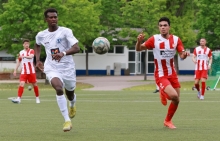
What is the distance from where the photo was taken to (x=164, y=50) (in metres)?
12.5

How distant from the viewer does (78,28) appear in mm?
46594

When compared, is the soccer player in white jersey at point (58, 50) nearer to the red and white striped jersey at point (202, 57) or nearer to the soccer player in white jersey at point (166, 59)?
the soccer player in white jersey at point (166, 59)

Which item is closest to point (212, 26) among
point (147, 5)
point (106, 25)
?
point (147, 5)

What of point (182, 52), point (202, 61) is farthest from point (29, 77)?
point (182, 52)

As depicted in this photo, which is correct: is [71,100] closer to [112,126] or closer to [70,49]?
[112,126]

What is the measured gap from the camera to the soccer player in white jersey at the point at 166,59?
488 inches

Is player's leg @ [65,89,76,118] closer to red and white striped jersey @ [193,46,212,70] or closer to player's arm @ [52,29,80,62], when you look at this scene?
player's arm @ [52,29,80,62]

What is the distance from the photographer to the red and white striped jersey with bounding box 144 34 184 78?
1252 cm

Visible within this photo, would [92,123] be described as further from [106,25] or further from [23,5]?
[106,25]

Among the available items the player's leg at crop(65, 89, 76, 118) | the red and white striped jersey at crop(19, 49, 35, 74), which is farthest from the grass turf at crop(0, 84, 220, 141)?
the red and white striped jersey at crop(19, 49, 35, 74)

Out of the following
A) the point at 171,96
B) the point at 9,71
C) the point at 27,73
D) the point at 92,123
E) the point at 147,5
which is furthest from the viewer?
the point at 9,71

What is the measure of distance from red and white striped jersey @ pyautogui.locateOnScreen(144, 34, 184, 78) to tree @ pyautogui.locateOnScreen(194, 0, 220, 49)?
34.4 metres

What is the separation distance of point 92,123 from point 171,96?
2.12m

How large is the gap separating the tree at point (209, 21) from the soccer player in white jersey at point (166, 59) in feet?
113
